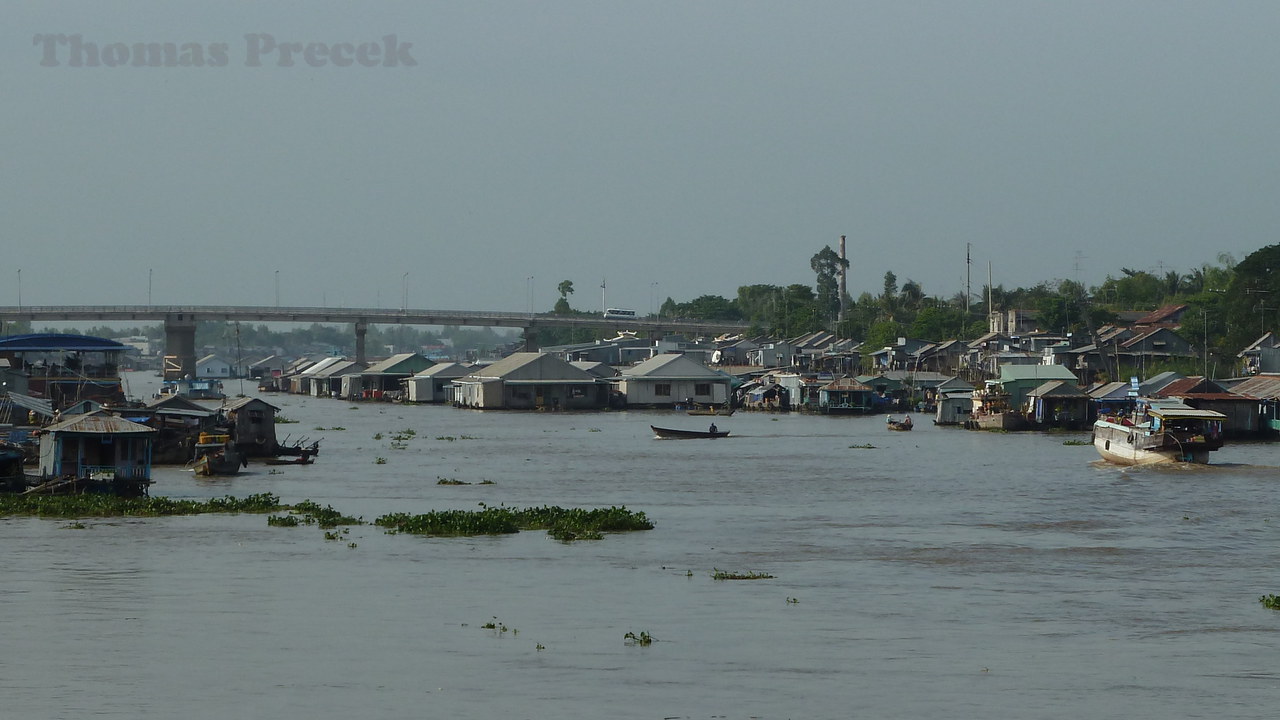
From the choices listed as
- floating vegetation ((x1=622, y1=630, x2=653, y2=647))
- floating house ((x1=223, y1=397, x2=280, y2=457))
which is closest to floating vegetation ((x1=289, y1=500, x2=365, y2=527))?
floating vegetation ((x1=622, y1=630, x2=653, y2=647))

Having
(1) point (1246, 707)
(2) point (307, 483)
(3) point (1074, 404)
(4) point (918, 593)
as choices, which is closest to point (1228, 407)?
(3) point (1074, 404)

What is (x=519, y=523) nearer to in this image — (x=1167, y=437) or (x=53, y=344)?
(x=1167, y=437)

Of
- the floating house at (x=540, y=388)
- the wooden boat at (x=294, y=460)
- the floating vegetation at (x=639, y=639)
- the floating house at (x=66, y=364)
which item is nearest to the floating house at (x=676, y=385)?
the floating house at (x=540, y=388)

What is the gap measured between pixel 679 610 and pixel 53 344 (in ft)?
183

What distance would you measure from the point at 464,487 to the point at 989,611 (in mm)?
23642

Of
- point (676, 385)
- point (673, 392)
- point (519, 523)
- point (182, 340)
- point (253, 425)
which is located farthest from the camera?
point (182, 340)

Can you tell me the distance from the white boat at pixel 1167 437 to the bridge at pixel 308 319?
121 metres

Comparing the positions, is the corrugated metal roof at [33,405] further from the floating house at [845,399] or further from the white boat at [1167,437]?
the floating house at [845,399]

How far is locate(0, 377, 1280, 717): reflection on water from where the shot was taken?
51.7 ft

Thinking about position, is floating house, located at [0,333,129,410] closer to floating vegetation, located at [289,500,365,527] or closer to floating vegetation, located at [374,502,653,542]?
floating vegetation, located at [289,500,365,527]

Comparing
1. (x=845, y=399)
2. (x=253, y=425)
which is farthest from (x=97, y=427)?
(x=845, y=399)

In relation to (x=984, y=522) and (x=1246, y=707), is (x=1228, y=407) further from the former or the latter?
(x=1246, y=707)

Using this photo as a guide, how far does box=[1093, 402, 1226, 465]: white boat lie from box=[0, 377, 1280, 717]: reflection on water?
27.4 ft

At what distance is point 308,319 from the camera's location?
552 ft
